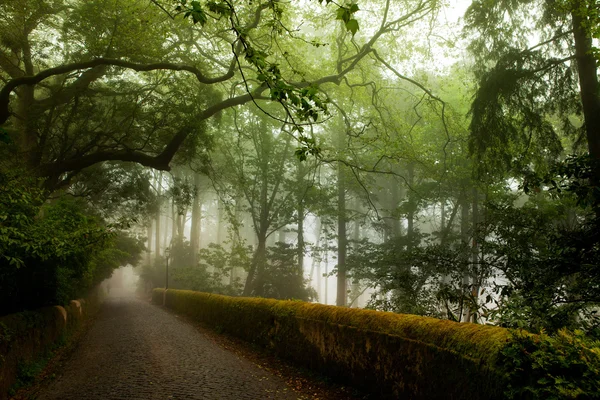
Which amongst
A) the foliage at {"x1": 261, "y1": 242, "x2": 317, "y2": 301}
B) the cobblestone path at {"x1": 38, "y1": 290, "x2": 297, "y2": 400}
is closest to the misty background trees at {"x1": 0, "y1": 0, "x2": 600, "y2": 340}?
the cobblestone path at {"x1": 38, "y1": 290, "x2": 297, "y2": 400}

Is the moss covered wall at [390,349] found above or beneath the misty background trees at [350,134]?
beneath

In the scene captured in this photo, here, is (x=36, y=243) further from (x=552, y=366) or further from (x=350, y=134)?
(x=350, y=134)

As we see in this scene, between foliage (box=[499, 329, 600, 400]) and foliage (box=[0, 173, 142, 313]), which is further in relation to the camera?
foliage (box=[0, 173, 142, 313])

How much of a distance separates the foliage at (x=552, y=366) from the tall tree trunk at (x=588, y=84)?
6.67 meters

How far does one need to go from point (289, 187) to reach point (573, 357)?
19850 millimetres

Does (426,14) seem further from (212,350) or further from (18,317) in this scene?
(18,317)

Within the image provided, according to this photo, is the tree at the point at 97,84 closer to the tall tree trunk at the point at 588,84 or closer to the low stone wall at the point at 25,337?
the low stone wall at the point at 25,337

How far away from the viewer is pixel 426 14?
476 inches

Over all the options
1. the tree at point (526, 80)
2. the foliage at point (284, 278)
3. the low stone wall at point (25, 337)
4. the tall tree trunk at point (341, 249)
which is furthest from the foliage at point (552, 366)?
the tall tree trunk at point (341, 249)

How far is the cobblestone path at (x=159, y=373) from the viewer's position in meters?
5.11

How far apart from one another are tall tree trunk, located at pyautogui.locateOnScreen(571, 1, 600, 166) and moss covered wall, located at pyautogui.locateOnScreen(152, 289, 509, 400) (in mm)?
6320

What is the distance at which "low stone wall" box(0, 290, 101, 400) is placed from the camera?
17.2 ft

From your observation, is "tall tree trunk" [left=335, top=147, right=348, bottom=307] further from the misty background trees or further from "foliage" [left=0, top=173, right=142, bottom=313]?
"foliage" [left=0, top=173, right=142, bottom=313]

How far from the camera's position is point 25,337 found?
6266 millimetres
